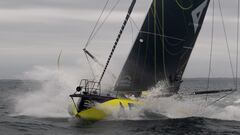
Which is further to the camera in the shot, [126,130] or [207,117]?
[207,117]

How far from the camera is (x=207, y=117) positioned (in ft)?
77.5

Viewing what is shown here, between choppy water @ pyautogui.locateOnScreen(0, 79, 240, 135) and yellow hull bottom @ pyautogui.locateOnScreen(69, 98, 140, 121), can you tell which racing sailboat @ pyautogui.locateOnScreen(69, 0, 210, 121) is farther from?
yellow hull bottom @ pyautogui.locateOnScreen(69, 98, 140, 121)

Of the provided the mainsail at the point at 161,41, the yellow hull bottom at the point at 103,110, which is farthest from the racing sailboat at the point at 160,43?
the yellow hull bottom at the point at 103,110

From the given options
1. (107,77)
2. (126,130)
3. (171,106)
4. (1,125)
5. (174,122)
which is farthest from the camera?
(107,77)

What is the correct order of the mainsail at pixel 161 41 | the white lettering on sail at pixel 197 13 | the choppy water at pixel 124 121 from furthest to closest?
the white lettering on sail at pixel 197 13, the mainsail at pixel 161 41, the choppy water at pixel 124 121

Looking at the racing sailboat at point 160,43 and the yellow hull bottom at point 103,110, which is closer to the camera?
the yellow hull bottom at point 103,110

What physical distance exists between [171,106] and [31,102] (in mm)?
8151

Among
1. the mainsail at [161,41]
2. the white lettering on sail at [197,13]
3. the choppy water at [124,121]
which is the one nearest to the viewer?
the choppy water at [124,121]

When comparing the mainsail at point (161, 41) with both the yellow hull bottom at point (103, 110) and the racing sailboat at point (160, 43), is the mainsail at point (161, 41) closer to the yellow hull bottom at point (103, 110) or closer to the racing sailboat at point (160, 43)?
the racing sailboat at point (160, 43)

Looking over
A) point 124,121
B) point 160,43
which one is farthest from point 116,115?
point 160,43

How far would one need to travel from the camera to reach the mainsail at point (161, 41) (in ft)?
74.4

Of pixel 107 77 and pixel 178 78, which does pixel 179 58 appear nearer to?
pixel 178 78

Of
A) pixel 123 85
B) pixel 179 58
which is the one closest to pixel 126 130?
pixel 123 85

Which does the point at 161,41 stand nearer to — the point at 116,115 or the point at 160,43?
the point at 160,43
